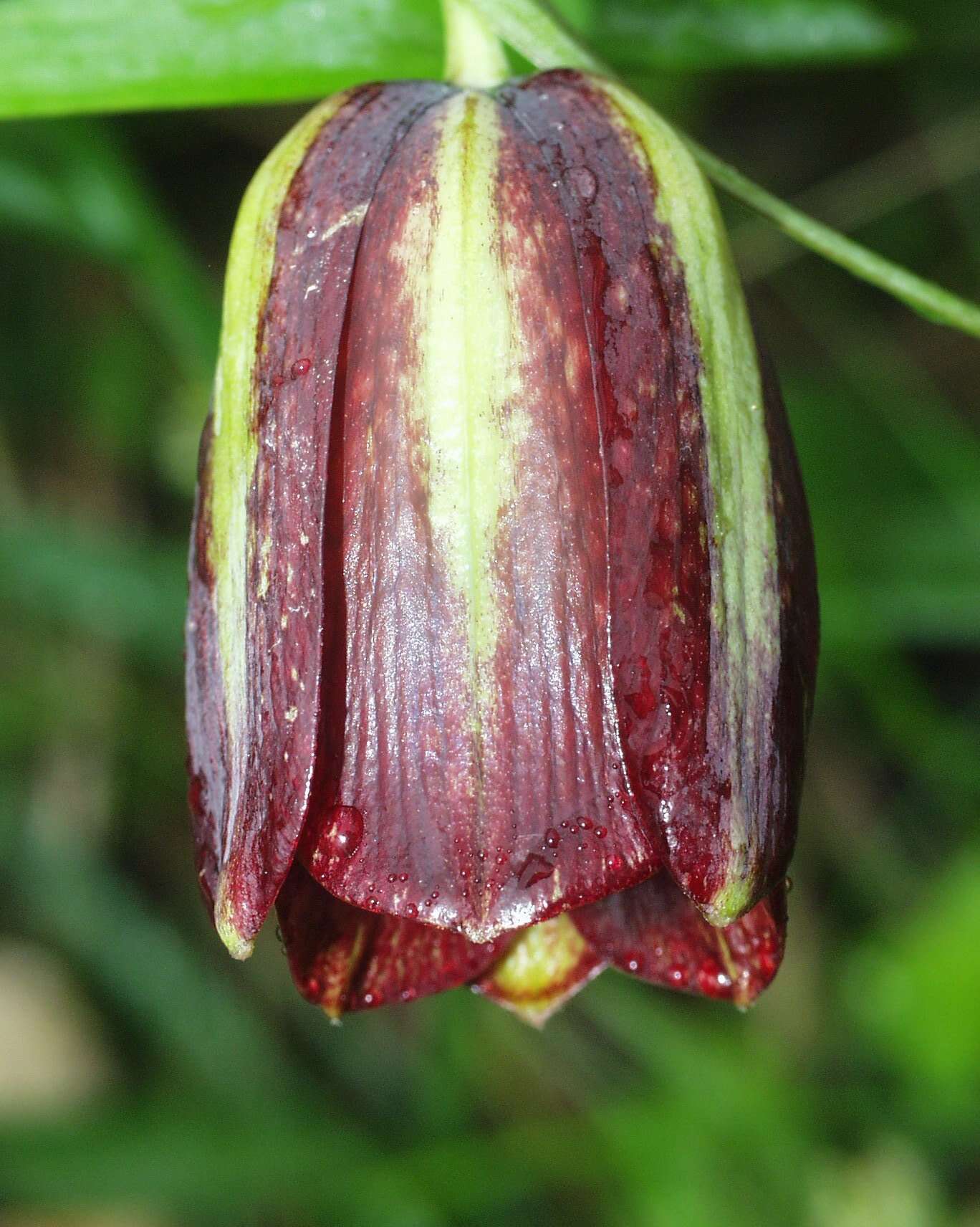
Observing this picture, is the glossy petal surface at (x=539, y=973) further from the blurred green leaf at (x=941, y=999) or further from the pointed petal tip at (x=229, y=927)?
the blurred green leaf at (x=941, y=999)

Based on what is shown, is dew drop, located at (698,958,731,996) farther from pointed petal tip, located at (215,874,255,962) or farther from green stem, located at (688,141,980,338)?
green stem, located at (688,141,980,338)

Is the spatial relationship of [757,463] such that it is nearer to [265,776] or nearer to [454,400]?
[454,400]

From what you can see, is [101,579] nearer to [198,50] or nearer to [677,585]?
[198,50]

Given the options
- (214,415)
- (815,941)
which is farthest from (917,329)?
(214,415)

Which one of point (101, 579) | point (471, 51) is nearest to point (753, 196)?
point (471, 51)

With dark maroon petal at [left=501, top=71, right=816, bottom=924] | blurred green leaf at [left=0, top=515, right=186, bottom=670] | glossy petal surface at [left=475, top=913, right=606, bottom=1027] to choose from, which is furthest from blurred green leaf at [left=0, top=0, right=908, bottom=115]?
blurred green leaf at [left=0, top=515, right=186, bottom=670]

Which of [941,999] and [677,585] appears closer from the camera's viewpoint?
[677,585]
